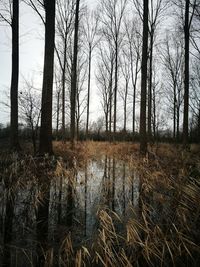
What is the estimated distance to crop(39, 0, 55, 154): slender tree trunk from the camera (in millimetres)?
9227

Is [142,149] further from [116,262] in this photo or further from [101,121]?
[101,121]

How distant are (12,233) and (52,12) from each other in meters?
8.30

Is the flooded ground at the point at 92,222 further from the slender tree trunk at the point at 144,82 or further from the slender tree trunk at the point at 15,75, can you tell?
the slender tree trunk at the point at 144,82

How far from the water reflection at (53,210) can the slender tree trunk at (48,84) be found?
2913 millimetres

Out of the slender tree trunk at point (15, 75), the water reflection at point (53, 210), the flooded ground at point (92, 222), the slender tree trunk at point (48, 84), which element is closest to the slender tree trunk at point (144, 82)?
the slender tree trunk at point (48, 84)

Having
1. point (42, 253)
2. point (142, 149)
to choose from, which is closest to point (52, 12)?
point (142, 149)

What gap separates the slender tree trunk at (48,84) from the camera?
9.23 meters

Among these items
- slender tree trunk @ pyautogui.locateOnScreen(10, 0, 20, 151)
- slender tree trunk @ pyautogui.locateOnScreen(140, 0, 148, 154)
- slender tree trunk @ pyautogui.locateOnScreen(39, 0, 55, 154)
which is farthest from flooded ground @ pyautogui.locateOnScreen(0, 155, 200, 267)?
slender tree trunk @ pyautogui.locateOnScreen(140, 0, 148, 154)

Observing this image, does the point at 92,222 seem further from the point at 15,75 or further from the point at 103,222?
the point at 15,75

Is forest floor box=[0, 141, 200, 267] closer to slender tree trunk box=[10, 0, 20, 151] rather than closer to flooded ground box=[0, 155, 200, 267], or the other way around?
flooded ground box=[0, 155, 200, 267]

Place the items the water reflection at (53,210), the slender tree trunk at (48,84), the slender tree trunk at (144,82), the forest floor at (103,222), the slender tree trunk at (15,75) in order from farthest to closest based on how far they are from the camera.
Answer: the slender tree trunk at (144,82), the slender tree trunk at (15,75), the slender tree trunk at (48,84), the water reflection at (53,210), the forest floor at (103,222)

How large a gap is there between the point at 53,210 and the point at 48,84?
20.4 ft

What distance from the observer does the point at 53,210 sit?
13.3ft

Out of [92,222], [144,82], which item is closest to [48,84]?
[144,82]
